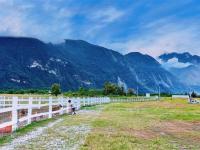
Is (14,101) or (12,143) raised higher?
(14,101)

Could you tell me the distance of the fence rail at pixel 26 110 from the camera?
19.5 m

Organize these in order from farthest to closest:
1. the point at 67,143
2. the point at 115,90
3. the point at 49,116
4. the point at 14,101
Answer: the point at 115,90, the point at 49,116, the point at 14,101, the point at 67,143

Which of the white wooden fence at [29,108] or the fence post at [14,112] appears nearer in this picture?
the fence post at [14,112]

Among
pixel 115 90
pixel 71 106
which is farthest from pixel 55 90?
pixel 71 106

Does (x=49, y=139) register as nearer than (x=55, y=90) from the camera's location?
Yes

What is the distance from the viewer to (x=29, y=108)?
926 inches

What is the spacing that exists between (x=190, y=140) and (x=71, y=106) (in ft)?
Result: 76.3

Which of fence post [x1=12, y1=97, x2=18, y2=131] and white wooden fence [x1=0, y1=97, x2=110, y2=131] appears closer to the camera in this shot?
fence post [x1=12, y1=97, x2=18, y2=131]

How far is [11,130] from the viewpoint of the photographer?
19.6m

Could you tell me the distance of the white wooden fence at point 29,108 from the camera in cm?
1953

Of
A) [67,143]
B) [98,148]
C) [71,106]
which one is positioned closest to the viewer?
[98,148]

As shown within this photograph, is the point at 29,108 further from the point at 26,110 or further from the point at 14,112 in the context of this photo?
the point at 26,110

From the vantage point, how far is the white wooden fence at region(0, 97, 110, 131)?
19.5 metres

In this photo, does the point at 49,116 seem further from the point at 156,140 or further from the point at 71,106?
the point at 156,140
